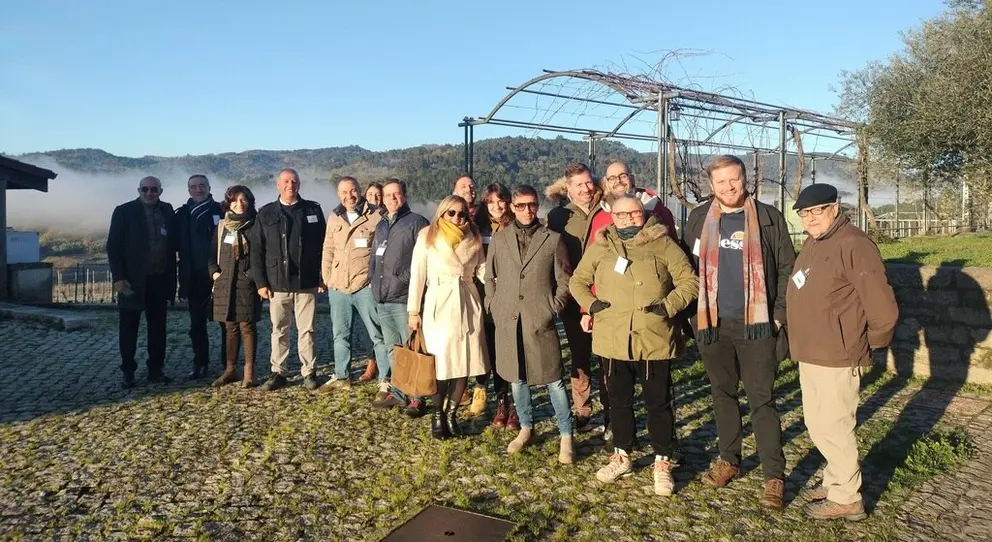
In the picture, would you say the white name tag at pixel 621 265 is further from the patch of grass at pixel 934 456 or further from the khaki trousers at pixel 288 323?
the khaki trousers at pixel 288 323

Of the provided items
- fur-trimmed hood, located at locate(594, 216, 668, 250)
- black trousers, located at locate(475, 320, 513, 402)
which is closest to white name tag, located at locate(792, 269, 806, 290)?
fur-trimmed hood, located at locate(594, 216, 668, 250)

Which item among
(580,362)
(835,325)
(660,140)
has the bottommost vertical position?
(580,362)

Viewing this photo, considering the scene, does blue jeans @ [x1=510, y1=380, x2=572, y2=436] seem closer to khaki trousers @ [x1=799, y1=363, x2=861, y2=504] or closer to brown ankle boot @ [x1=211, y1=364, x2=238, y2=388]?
khaki trousers @ [x1=799, y1=363, x2=861, y2=504]

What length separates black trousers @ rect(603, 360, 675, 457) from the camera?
4.31 meters

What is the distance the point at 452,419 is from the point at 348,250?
195 centimetres

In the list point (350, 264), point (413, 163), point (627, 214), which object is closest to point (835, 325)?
point (627, 214)

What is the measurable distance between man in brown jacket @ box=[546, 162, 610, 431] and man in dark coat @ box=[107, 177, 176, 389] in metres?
4.12

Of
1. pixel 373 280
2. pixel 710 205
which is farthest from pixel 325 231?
pixel 710 205

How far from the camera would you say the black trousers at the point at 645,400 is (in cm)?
431

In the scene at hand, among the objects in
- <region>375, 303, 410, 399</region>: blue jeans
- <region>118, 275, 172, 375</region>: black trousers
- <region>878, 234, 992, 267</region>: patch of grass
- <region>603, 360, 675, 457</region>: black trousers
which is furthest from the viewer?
<region>878, 234, 992, 267</region>: patch of grass

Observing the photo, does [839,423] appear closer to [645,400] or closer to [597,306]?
[645,400]

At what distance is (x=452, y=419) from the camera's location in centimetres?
543

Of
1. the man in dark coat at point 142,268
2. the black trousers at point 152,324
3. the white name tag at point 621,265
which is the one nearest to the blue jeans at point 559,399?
the white name tag at point 621,265

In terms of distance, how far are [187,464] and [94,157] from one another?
110m
